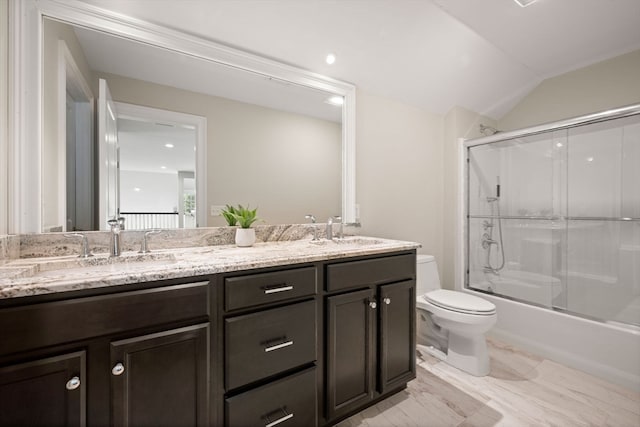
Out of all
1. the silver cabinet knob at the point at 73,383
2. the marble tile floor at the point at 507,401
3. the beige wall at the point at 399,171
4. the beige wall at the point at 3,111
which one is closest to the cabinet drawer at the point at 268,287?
the silver cabinet knob at the point at 73,383

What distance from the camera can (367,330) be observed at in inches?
58.6

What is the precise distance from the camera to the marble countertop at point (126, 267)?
0.83 metres

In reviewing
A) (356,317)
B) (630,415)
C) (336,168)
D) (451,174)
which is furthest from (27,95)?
(630,415)

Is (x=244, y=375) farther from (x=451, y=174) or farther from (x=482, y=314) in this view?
(x=451, y=174)

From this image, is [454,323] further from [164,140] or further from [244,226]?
[164,140]

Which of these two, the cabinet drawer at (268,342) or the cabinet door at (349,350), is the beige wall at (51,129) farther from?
the cabinet door at (349,350)

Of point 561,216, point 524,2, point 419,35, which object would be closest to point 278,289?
point 419,35

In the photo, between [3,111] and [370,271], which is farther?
[370,271]

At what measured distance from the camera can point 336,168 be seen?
7.02 feet

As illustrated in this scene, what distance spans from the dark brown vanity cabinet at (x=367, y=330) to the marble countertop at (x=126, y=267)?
117 mm

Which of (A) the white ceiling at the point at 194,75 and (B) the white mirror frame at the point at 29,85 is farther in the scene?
(A) the white ceiling at the point at 194,75

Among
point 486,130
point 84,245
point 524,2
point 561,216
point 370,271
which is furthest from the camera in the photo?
point 486,130

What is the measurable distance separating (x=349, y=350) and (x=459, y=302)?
0.96m

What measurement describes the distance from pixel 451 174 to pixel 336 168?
4.27ft
